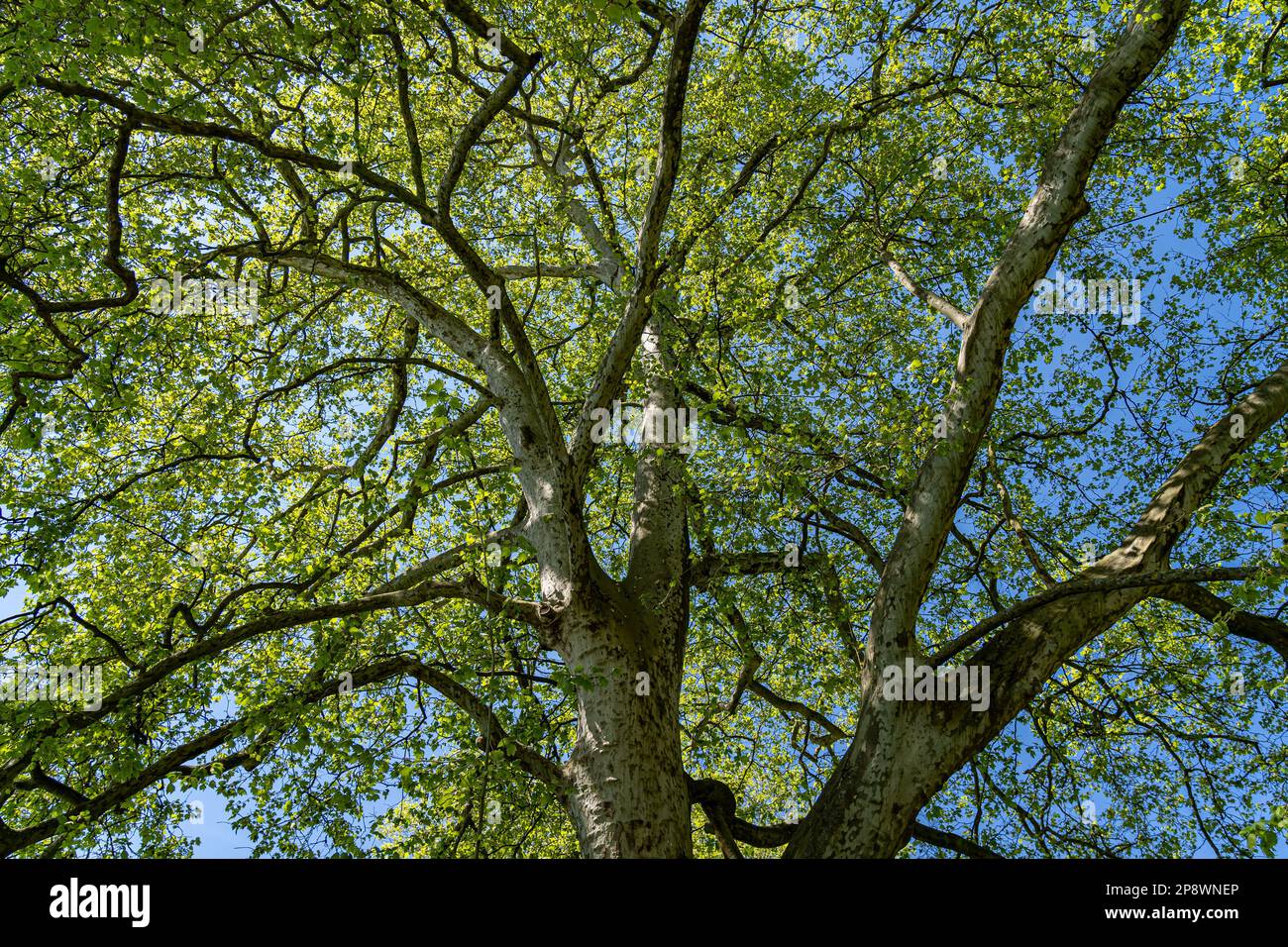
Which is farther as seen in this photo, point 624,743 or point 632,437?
point 632,437

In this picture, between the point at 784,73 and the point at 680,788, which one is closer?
the point at 680,788

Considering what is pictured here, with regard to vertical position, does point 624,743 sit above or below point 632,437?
below

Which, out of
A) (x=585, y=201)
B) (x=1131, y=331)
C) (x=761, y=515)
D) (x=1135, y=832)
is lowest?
(x=1135, y=832)

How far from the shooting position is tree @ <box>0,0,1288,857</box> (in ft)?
18.0

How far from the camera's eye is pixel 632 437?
9508 millimetres

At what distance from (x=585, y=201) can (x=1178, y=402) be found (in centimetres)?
861

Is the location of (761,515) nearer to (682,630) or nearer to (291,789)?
(682,630)

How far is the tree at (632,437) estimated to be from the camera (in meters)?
5.47

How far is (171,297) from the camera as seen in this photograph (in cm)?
677

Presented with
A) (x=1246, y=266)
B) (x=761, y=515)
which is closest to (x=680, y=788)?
(x=761, y=515)

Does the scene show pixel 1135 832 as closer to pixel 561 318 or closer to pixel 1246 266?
pixel 1246 266

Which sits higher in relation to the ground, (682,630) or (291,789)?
(682,630)
